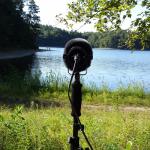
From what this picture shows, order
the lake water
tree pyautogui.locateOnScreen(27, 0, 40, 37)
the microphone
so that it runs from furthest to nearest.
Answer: tree pyautogui.locateOnScreen(27, 0, 40, 37) → the lake water → the microphone

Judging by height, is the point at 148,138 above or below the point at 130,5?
below

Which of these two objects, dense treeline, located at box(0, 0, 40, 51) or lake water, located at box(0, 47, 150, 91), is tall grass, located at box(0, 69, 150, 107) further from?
dense treeline, located at box(0, 0, 40, 51)

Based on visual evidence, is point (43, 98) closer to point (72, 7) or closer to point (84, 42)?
point (72, 7)

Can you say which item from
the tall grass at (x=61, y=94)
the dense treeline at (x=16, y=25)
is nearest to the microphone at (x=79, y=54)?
the tall grass at (x=61, y=94)

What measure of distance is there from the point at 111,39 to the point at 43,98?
136 meters

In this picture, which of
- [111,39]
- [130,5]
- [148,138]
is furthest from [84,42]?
[111,39]

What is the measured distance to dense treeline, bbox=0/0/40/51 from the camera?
125 feet

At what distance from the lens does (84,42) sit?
1.75 m

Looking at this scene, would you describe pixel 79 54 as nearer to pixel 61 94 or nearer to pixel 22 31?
pixel 61 94

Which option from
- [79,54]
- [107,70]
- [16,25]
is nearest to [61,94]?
[79,54]

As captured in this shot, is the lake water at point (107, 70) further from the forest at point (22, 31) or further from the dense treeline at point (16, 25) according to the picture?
the dense treeline at point (16, 25)

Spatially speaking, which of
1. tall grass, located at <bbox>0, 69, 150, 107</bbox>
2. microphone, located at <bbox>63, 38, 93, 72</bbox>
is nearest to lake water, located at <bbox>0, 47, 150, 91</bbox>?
tall grass, located at <bbox>0, 69, 150, 107</bbox>

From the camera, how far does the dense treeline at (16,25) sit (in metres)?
38.1

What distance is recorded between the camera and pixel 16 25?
51875 millimetres
